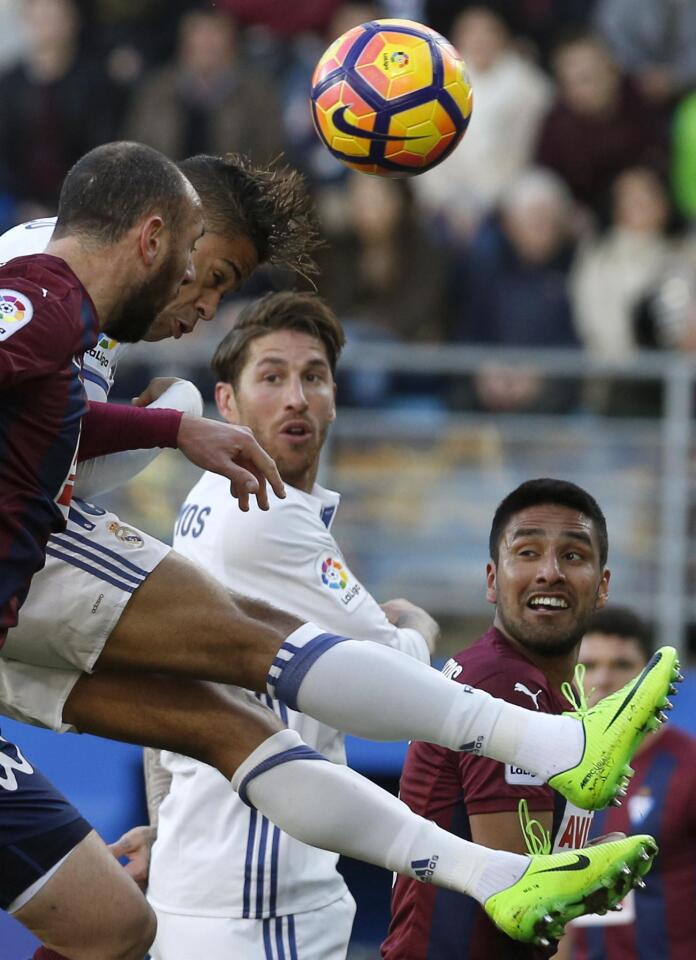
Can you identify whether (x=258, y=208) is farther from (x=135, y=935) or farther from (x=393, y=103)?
(x=135, y=935)

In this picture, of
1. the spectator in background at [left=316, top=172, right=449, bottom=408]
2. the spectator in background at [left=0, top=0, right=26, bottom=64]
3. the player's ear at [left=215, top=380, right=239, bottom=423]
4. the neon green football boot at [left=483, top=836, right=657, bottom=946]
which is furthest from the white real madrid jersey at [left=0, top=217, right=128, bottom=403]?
the spectator in background at [left=0, top=0, right=26, bottom=64]

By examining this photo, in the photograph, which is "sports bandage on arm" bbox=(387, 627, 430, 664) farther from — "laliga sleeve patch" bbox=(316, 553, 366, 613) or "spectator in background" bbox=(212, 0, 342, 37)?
"spectator in background" bbox=(212, 0, 342, 37)

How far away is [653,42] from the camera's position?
418 inches

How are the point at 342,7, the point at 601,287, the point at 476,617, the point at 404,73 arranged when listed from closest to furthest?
the point at 404,73 → the point at 476,617 → the point at 601,287 → the point at 342,7

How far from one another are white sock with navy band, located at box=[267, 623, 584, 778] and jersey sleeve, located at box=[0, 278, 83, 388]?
90 cm

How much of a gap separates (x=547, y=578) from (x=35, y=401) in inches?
61.7

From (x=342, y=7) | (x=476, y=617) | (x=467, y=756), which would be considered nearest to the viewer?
(x=467, y=756)

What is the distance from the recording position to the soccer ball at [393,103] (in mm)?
5246

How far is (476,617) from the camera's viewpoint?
28.1 ft

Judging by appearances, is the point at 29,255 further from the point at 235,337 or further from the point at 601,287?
the point at 601,287

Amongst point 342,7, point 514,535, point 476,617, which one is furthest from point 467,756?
point 342,7

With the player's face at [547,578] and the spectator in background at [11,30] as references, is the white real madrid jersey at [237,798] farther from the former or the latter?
the spectator in background at [11,30]

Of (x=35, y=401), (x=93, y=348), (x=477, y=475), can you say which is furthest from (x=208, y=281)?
(x=477, y=475)

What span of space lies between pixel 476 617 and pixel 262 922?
12.7 feet
